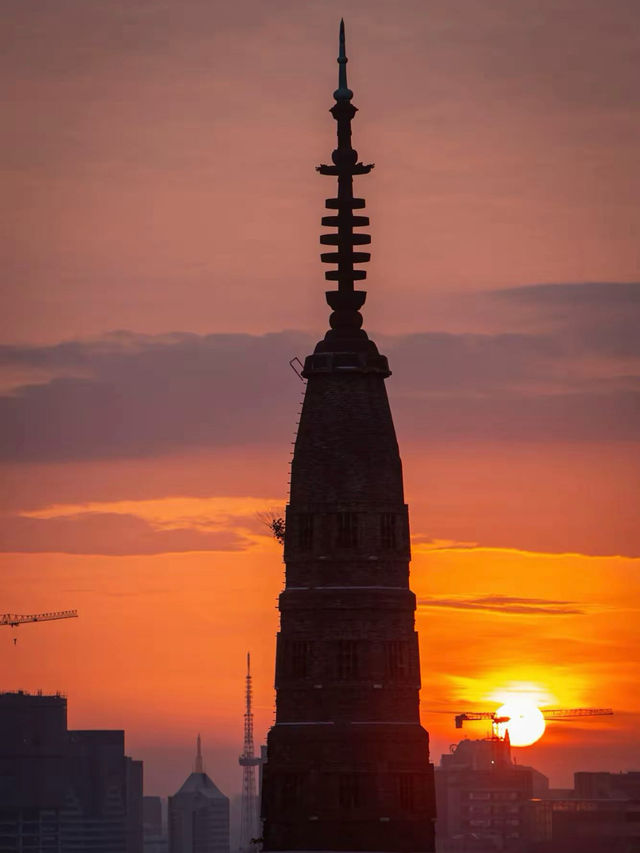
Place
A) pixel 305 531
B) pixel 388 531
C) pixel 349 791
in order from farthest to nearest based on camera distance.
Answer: pixel 305 531, pixel 388 531, pixel 349 791

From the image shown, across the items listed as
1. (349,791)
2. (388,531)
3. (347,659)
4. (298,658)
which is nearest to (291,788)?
(349,791)

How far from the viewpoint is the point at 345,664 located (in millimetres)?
99500

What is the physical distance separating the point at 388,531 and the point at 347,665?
575 cm

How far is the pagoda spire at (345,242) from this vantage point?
103 m

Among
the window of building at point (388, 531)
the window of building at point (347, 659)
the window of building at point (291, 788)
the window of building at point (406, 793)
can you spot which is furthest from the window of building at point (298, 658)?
the window of building at point (406, 793)

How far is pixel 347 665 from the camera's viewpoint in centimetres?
9944

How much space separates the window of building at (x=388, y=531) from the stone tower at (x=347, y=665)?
1.6 inches

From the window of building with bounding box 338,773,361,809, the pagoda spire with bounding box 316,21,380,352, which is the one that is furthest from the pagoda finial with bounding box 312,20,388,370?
the window of building with bounding box 338,773,361,809

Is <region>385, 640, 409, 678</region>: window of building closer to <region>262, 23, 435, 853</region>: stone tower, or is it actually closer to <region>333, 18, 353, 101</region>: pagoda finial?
<region>262, 23, 435, 853</region>: stone tower

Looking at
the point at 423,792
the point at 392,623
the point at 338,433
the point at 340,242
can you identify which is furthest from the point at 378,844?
the point at 340,242

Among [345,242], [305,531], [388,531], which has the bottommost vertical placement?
[388,531]

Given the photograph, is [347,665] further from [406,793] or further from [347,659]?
[406,793]

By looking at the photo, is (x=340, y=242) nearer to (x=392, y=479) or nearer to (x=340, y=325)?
(x=340, y=325)

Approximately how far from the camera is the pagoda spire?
339 feet
